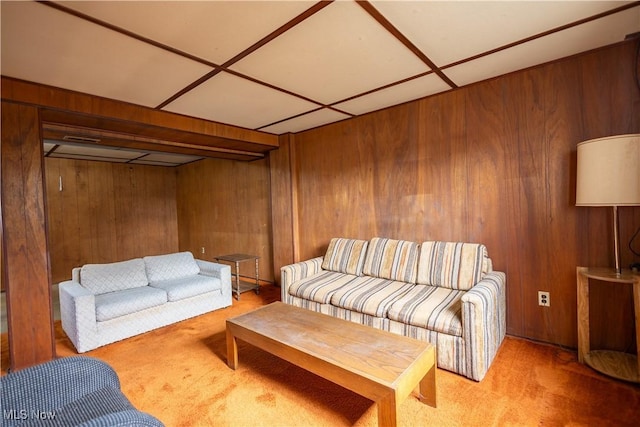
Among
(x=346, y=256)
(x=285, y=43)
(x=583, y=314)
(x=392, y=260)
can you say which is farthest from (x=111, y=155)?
(x=583, y=314)

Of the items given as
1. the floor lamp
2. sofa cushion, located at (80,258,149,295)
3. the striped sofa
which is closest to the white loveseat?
sofa cushion, located at (80,258,149,295)

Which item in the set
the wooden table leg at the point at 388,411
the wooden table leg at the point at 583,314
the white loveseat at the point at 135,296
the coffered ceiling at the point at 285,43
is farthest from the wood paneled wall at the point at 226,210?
the wooden table leg at the point at 583,314

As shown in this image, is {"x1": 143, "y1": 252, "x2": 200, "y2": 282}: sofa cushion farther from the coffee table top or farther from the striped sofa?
the coffee table top

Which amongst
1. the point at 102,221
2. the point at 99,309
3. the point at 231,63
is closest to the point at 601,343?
the point at 231,63

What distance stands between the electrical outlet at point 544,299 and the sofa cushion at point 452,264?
0.41 meters

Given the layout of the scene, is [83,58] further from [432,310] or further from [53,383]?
[432,310]

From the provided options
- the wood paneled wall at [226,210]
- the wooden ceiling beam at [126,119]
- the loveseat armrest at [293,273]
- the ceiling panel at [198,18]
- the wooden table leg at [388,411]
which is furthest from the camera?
the wood paneled wall at [226,210]

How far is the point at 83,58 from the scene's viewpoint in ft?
6.16

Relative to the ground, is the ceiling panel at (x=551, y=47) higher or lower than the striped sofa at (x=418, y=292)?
higher

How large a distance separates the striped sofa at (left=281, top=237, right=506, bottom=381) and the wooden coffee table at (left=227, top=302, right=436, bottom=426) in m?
0.40

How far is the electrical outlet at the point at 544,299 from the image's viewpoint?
2.35 metres

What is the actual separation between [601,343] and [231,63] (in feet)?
10.9

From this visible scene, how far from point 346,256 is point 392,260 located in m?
0.54

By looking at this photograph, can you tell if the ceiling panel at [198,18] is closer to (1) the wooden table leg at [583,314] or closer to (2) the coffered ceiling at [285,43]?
(2) the coffered ceiling at [285,43]
